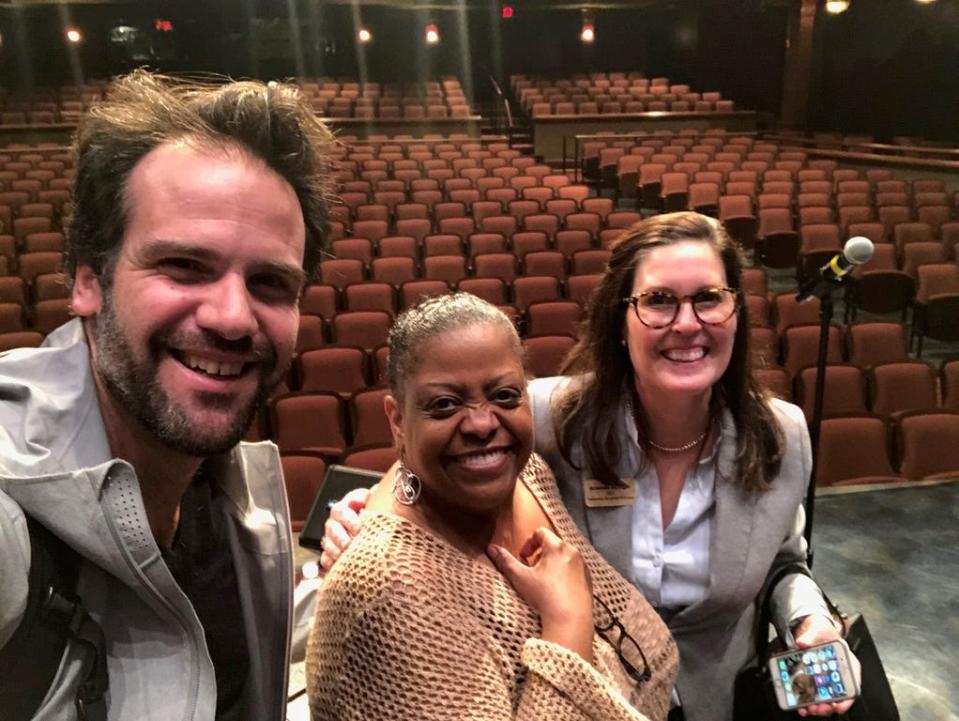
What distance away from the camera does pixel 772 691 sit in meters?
1.31

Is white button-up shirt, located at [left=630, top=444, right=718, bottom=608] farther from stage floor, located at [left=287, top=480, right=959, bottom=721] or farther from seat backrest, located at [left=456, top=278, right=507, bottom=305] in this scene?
seat backrest, located at [left=456, top=278, right=507, bottom=305]

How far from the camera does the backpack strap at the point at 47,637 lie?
2.27 feet

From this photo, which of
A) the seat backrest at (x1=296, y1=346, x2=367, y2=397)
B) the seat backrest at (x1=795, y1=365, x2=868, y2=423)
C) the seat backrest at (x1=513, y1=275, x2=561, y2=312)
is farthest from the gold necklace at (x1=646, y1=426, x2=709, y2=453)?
the seat backrest at (x1=513, y1=275, x2=561, y2=312)

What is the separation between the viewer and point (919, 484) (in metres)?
2.96

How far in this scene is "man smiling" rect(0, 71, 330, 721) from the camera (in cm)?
75

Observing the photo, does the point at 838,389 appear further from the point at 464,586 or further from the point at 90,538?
the point at 90,538

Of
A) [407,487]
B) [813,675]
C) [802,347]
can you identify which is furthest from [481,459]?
[802,347]

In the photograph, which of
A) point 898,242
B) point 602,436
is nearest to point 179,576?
point 602,436

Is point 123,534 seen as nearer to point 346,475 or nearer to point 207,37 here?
point 346,475

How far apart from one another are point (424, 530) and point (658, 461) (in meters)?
0.71

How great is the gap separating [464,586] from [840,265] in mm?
1505

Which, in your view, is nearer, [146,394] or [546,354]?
[146,394]

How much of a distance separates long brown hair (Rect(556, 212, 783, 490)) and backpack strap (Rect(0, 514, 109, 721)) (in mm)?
909

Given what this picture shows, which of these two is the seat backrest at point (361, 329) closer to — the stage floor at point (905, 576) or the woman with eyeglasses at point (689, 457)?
the stage floor at point (905, 576)
